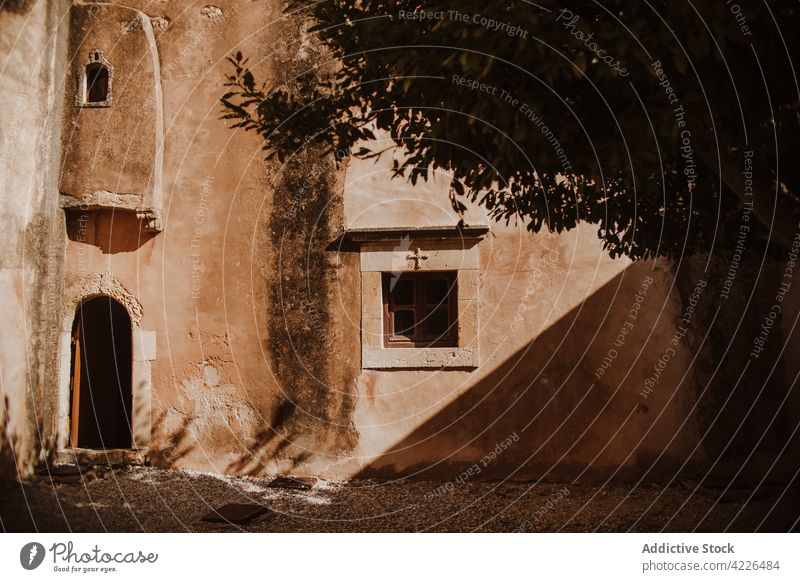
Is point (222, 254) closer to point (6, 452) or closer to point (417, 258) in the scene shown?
point (417, 258)

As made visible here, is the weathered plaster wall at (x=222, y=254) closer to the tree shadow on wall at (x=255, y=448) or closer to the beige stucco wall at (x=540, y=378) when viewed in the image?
the tree shadow on wall at (x=255, y=448)

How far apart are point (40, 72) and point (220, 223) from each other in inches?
86.0

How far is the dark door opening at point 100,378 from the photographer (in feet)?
23.9

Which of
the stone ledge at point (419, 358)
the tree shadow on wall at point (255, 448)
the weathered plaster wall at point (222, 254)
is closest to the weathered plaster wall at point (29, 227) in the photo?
the weathered plaster wall at point (222, 254)

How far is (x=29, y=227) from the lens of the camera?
653cm

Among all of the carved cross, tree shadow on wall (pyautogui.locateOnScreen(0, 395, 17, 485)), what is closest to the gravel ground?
tree shadow on wall (pyautogui.locateOnScreen(0, 395, 17, 485))

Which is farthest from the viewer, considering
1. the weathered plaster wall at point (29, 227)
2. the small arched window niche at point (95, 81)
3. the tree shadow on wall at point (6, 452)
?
the small arched window niche at point (95, 81)

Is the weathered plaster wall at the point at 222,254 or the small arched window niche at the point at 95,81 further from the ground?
the small arched window niche at the point at 95,81

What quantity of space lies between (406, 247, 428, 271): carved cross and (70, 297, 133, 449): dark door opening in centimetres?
323

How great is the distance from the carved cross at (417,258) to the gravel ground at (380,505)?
2.15m

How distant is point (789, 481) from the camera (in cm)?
618

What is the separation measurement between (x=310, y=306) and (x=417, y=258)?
1205 mm

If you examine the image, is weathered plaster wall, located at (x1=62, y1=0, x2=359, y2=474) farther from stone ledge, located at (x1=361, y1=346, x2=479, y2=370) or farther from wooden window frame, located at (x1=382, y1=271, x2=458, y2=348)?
wooden window frame, located at (x1=382, y1=271, x2=458, y2=348)

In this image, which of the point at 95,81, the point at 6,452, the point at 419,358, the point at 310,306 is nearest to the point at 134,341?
the point at 6,452
